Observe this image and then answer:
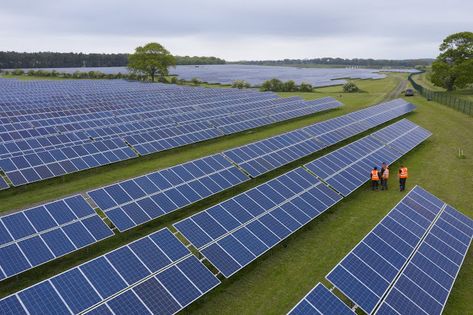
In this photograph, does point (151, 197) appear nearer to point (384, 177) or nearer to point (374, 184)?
point (374, 184)

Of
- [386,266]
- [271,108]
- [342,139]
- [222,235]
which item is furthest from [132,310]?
[271,108]

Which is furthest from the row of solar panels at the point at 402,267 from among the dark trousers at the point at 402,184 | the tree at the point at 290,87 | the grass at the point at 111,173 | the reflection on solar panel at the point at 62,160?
the tree at the point at 290,87

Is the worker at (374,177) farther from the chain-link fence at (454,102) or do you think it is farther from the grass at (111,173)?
the chain-link fence at (454,102)

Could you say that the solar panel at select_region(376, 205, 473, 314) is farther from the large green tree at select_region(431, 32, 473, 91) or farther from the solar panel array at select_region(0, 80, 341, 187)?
the large green tree at select_region(431, 32, 473, 91)

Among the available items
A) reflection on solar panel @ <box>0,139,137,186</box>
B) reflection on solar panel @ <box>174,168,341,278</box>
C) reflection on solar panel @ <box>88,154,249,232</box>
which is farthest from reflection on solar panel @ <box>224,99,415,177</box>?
reflection on solar panel @ <box>0,139,137,186</box>

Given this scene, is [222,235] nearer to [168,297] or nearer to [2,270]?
[168,297]

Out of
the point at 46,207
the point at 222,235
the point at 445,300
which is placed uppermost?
the point at 46,207

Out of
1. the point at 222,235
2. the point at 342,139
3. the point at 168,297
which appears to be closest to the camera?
the point at 168,297
